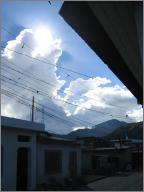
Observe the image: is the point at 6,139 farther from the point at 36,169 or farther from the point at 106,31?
the point at 106,31

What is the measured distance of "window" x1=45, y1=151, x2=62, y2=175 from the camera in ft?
55.6

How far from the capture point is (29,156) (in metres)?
14.6

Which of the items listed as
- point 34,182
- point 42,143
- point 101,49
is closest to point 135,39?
point 101,49

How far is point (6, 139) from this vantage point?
41.3 feet

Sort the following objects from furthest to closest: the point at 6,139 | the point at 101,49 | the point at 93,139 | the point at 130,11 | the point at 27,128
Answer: the point at 93,139, the point at 27,128, the point at 6,139, the point at 101,49, the point at 130,11

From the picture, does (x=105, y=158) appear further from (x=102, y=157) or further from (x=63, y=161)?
(x=63, y=161)

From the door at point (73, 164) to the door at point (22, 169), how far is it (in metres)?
5.56

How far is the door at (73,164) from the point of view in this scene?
1994cm

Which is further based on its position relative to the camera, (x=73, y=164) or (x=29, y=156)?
(x=73, y=164)

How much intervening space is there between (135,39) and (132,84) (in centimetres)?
230

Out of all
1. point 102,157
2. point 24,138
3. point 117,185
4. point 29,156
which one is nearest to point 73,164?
point 117,185

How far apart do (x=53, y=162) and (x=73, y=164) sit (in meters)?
3.19

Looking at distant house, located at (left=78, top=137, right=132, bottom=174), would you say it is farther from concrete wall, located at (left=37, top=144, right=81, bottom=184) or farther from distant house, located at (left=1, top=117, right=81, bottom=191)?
distant house, located at (left=1, top=117, right=81, bottom=191)

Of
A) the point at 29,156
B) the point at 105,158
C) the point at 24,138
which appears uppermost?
the point at 24,138
